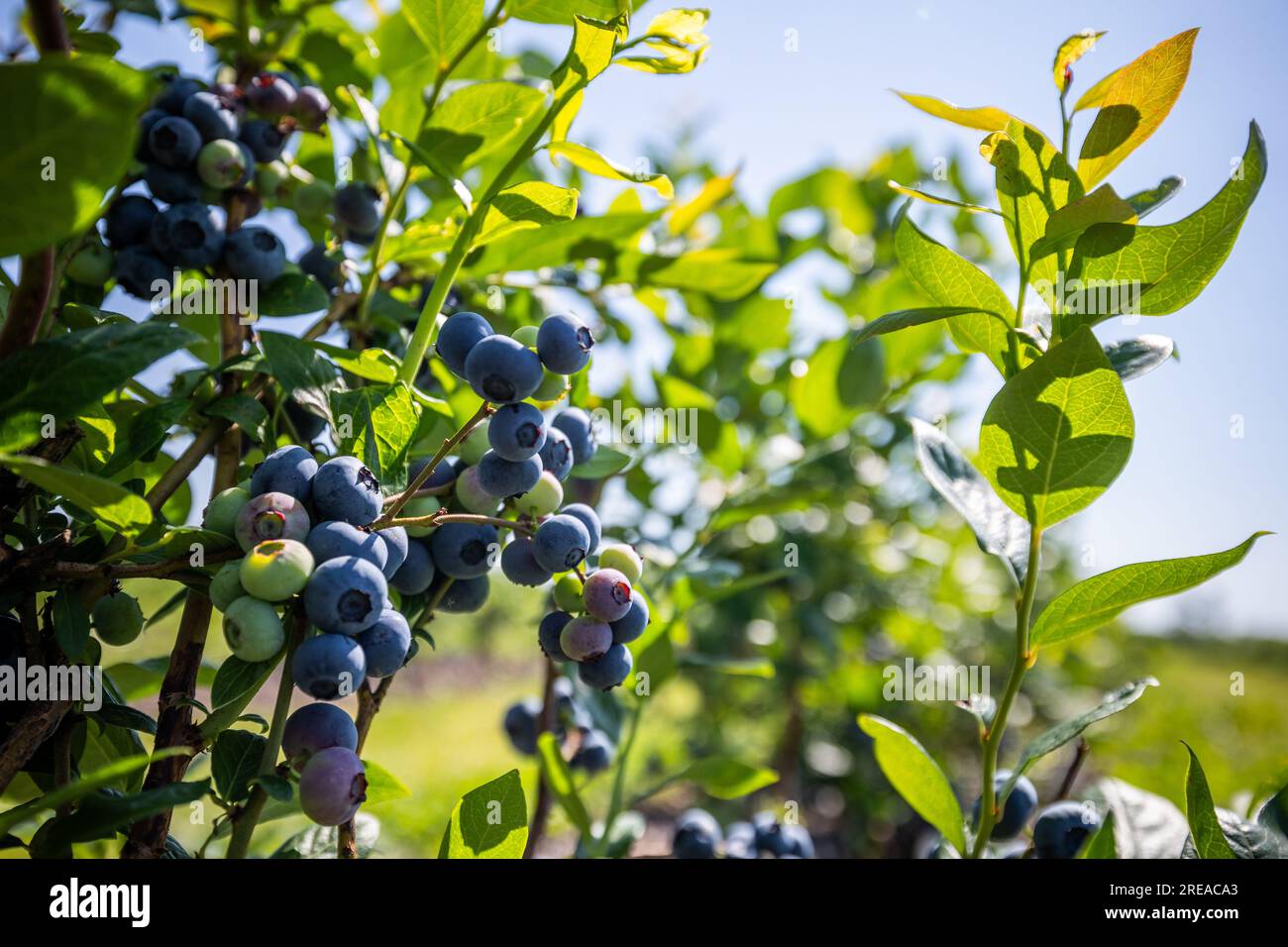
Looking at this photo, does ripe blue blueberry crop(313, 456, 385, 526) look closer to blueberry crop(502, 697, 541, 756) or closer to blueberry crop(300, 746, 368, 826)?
blueberry crop(300, 746, 368, 826)

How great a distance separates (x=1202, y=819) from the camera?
2.38ft

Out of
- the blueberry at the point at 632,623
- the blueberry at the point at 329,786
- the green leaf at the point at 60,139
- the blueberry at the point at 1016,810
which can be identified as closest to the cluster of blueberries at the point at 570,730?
the blueberry at the point at 1016,810

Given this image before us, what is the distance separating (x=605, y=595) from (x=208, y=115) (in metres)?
0.67

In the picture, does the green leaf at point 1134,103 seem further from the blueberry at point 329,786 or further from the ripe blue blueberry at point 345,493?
the blueberry at point 329,786

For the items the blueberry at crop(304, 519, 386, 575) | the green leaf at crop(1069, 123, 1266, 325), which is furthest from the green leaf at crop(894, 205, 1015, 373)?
the blueberry at crop(304, 519, 386, 575)

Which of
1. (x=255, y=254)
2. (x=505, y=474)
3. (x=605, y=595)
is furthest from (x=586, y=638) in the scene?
(x=255, y=254)

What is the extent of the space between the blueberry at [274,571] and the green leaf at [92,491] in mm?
82

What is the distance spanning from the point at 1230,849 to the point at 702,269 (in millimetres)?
819

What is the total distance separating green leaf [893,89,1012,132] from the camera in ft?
2.35

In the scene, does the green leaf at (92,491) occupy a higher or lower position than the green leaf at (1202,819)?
higher

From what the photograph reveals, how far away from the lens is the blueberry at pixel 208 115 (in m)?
0.86

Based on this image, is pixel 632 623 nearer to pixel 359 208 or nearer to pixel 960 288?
pixel 960 288

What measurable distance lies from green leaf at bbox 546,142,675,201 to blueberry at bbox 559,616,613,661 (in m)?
0.37
